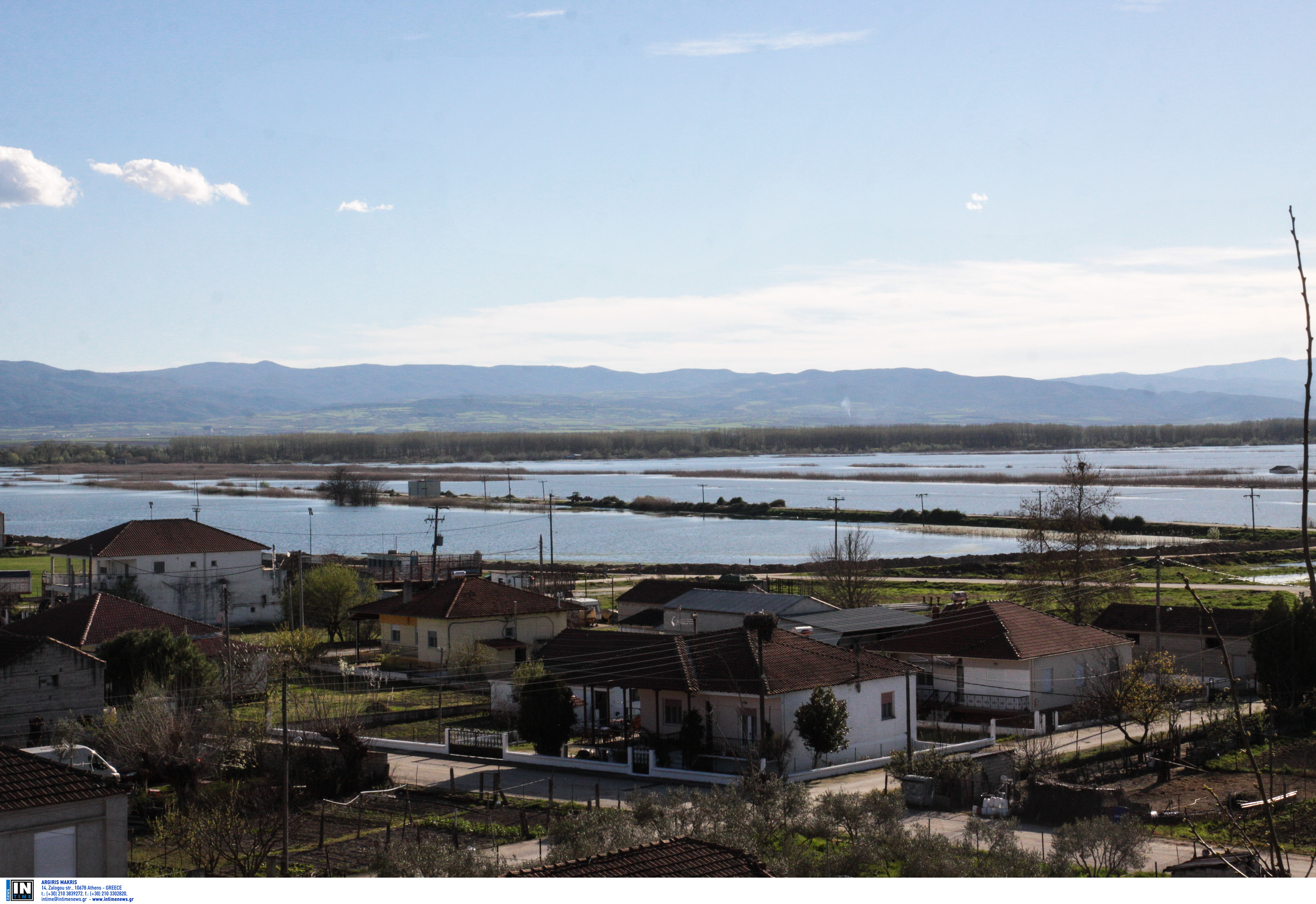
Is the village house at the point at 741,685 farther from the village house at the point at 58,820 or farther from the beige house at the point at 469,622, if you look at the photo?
the village house at the point at 58,820

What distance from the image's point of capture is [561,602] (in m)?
39.9

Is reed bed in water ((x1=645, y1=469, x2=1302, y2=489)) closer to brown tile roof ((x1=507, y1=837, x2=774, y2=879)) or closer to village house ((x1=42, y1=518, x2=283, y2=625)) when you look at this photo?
village house ((x1=42, y1=518, x2=283, y2=625))

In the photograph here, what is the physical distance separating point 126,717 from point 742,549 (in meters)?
62.3

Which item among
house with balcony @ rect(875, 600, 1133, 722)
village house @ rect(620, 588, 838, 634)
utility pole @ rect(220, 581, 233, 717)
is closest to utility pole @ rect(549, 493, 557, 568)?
A: village house @ rect(620, 588, 838, 634)

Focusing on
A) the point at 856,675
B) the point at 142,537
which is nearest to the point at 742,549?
the point at 142,537

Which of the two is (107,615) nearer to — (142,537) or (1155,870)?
(142,537)

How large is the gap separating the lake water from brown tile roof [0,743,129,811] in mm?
59838

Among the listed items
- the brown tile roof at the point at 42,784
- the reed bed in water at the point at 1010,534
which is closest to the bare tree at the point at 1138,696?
the brown tile roof at the point at 42,784

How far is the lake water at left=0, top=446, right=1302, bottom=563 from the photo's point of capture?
81.2 meters

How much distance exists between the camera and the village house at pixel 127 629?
1153 inches

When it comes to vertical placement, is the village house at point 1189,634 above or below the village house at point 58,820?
below

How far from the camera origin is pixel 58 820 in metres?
13.8

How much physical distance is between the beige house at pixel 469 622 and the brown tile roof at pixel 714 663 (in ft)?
24.9

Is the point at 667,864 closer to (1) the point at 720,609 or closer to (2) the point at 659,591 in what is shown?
(1) the point at 720,609
